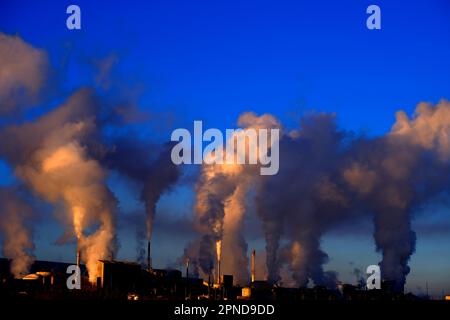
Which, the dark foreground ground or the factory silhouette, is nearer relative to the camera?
the dark foreground ground

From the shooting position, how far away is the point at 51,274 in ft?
562
